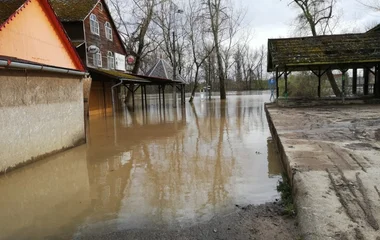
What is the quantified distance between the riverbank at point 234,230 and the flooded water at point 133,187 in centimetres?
17

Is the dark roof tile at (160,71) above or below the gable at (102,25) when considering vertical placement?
below

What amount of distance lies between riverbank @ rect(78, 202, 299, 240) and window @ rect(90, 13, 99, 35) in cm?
1968

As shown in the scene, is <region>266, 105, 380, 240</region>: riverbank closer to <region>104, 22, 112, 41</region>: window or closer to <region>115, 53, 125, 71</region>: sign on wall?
<region>104, 22, 112, 41</region>: window

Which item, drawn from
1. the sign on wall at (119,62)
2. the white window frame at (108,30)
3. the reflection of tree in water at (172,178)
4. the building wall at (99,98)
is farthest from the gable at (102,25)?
the reflection of tree in water at (172,178)

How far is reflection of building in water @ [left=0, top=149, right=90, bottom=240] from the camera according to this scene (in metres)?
3.79

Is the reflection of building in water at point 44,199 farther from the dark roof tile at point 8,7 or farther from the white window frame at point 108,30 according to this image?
the white window frame at point 108,30

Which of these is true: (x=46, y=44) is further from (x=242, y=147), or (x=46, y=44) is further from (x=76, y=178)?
(x=242, y=147)

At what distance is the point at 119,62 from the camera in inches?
1015

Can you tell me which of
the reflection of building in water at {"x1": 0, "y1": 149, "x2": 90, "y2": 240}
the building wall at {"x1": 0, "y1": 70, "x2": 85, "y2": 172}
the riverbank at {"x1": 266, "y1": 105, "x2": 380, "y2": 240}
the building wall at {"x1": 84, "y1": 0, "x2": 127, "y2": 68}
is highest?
the building wall at {"x1": 84, "y1": 0, "x2": 127, "y2": 68}

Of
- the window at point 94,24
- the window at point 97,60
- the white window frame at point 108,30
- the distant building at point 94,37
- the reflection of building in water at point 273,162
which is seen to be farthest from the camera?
the white window frame at point 108,30

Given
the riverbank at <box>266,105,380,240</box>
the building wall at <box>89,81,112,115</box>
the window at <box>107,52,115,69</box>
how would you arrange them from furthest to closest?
the window at <box>107,52,115,69</box>, the building wall at <box>89,81,112,115</box>, the riverbank at <box>266,105,380,240</box>

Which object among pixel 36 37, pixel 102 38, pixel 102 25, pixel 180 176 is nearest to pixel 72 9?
pixel 102 25

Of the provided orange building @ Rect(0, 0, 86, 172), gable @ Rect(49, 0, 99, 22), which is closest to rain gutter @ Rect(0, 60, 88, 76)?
orange building @ Rect(0, 0, 86, 172)

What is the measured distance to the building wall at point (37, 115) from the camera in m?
6.08
